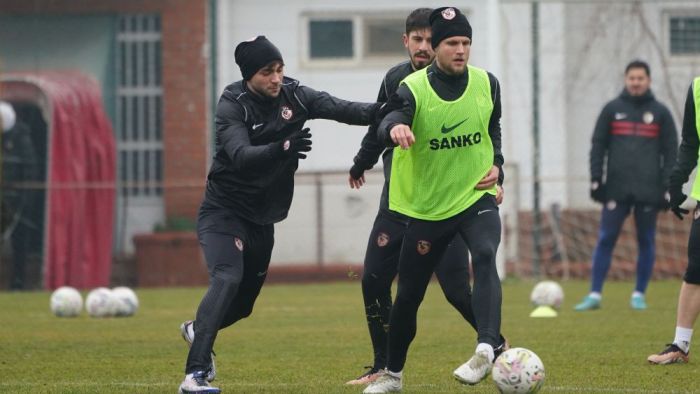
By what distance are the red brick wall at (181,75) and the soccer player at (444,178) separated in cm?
1446

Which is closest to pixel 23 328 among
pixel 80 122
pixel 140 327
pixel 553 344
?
pixel 140 327

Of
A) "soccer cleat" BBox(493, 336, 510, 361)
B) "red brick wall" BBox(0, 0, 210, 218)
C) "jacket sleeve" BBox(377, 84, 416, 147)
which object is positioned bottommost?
"soccer cleat" BBox(493, 336, 510, 361)

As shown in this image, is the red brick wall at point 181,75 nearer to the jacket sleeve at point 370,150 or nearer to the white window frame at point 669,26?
the white window frame at point 669,26

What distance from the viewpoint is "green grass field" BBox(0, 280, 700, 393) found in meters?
8.05

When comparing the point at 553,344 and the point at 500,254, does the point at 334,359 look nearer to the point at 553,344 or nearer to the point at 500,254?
the point at 553,344

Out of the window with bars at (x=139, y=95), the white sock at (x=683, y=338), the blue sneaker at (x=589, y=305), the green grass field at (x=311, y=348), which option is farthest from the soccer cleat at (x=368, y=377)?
the window with bars at (x=139, y=95)

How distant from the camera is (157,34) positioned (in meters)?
22.2

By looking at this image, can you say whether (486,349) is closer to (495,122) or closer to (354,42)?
(495,122)

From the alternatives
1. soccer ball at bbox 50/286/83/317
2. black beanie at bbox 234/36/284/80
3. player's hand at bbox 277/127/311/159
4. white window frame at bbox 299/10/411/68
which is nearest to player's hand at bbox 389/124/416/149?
player's hand at bbox 277/127/311/159

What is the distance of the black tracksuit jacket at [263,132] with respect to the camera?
25.5 ft

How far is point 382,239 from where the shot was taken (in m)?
8.20

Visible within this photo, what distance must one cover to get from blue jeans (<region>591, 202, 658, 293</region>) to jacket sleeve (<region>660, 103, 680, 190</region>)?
0.39 meters

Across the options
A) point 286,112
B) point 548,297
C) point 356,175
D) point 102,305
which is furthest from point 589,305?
point 286,112

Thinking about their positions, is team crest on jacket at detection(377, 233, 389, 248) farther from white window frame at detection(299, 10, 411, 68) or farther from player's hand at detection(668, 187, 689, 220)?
white window frame at detection(299, 10, 411, 68)
